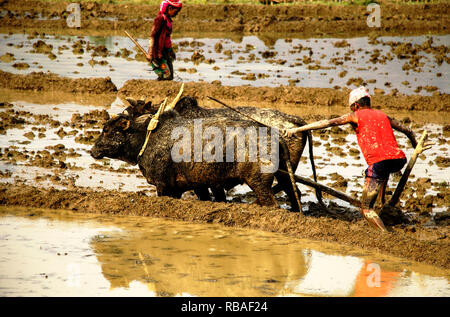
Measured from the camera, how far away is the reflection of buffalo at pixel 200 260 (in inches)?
220

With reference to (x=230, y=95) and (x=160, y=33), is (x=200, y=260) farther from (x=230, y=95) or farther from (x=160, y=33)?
(x=230, y=95)

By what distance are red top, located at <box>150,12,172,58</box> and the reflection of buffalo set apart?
19.6 ft

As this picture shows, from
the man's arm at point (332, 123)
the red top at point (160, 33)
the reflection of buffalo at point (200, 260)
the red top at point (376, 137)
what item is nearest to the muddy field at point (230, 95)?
the reflection of buffalo at point (200, 260)

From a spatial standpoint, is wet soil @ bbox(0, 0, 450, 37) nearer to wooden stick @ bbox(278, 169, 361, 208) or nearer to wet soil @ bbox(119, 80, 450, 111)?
wet soil @ bbox(119, 80, 450, 111)

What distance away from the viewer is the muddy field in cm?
746

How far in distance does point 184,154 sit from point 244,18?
66.8 ft

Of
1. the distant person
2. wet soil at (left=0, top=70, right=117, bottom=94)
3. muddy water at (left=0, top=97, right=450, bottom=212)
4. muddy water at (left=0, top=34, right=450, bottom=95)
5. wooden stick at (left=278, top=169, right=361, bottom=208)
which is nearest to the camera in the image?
wooden stick at (left=278, top=169, right=361, bottom=208)

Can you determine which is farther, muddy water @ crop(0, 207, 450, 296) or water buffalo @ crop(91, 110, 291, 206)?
water buffalo @ crop(91, 110, 291, 206)

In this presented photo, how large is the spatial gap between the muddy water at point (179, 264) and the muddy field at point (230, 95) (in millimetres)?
318

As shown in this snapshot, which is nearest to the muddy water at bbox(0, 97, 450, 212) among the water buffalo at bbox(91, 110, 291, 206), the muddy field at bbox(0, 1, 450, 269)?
the muddy field at bbox(0, 1, 450, 269)

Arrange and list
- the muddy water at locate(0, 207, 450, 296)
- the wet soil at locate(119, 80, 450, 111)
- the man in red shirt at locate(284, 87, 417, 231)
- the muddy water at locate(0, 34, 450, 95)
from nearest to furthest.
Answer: the muddy water at locate(0, 207, 450, 296) < the man in red shirt at locate(284, 87, 417, 231) < the wet soil at locate(119, 80, 450, 111) < the muddy water at locate(0, 34, 450, 95)

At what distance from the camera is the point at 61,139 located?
1075 cm

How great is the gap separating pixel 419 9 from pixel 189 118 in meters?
21.7
